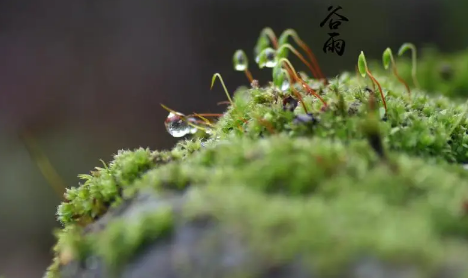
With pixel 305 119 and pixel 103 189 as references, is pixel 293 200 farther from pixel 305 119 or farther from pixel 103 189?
pixel 103 189

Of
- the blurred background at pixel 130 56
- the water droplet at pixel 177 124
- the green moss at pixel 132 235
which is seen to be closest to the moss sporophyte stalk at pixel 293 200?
the green moss at pixel 132 235

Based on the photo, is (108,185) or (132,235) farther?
(108,185)

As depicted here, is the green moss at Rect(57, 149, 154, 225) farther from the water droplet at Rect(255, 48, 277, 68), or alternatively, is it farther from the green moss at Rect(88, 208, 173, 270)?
the water droplet at Rect(255, 48, 277, 68)

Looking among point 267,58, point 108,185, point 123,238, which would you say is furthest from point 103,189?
point 267,58

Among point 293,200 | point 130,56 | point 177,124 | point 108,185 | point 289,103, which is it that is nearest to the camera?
point 293,200

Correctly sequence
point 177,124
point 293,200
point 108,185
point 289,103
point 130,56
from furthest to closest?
point 130,56
point 177,124
point 289,103
point 108,185
point 293,200

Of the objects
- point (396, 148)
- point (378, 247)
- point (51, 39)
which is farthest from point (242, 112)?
point (51, 39)
